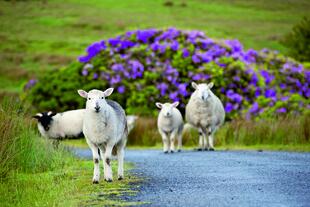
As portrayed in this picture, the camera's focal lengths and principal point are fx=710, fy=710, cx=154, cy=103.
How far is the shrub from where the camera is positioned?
133 ft

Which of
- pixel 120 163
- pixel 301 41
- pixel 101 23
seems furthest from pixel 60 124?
pixel 101 23

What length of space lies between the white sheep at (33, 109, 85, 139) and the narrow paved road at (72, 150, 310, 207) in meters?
3.30

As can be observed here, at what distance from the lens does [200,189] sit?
9.71 metres

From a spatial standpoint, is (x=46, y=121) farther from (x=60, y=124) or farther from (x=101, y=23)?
(x=101, y=23)

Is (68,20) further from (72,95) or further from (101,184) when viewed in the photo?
(101,184)

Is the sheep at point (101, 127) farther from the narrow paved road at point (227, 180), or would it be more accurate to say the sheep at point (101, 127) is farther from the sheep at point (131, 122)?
the sheep at point (131, 122)

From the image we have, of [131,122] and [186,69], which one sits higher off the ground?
[186,69]

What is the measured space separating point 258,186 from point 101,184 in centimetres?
266

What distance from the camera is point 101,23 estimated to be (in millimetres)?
73562

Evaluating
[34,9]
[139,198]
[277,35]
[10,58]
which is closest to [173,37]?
[139,198]

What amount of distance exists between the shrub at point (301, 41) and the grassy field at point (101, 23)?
48.0 ft

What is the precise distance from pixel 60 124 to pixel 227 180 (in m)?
8.99

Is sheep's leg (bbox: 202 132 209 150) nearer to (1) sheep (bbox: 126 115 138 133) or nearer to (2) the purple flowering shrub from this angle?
(1) sheep (bbox: 126 115 138 133)

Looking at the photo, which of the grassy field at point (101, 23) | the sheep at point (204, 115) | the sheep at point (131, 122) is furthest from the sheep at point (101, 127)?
the grassy field at point (101, 23)
